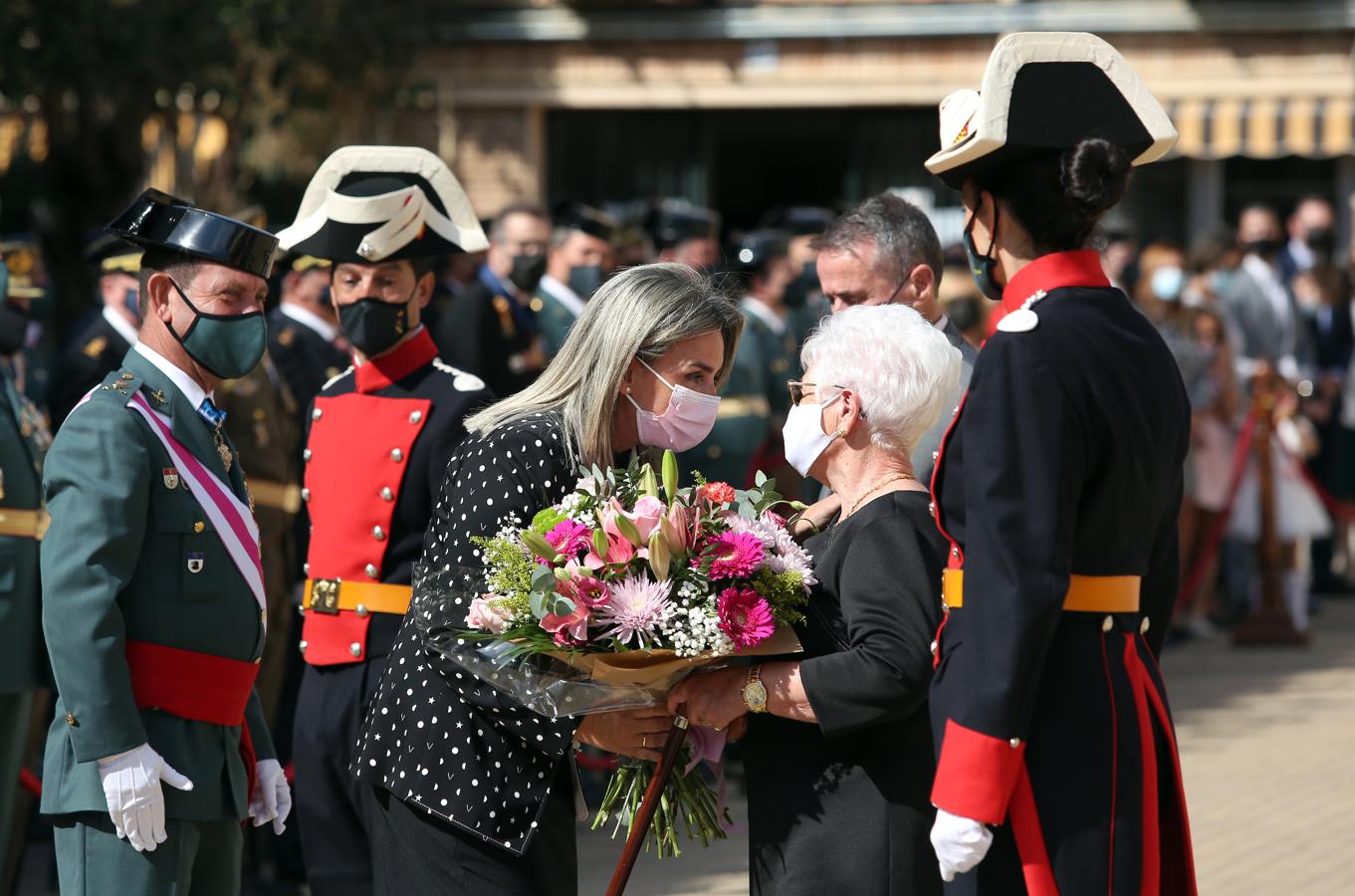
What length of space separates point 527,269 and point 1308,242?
7294mm

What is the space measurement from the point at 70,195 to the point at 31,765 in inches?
308

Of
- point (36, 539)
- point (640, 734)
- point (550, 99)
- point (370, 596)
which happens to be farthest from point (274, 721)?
point (550, 99)

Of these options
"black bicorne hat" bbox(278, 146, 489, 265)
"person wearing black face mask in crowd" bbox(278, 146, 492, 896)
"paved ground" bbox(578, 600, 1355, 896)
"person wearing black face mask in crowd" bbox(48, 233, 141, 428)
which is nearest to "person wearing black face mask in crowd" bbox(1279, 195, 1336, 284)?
"paved ground" bbox(578, 600, 1355, 896)

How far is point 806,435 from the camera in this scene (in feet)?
12.3

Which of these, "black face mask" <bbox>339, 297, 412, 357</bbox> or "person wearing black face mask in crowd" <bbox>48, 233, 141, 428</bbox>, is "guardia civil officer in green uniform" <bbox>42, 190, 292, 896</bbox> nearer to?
"black face mask" <bbox>339, 297, 412, 357</bbox>

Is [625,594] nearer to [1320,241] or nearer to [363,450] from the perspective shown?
[363,450]

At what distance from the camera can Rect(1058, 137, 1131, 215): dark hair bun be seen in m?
3.21

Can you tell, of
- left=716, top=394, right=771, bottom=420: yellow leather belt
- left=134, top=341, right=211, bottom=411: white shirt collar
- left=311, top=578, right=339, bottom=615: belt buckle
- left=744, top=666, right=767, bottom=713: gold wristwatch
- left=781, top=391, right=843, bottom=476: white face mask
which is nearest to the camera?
left=744, top=666, right=767, bottom=713: gold wristwatch

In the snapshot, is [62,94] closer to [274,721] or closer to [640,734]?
[274,721]

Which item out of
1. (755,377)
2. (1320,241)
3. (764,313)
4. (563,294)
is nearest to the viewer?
(563,294)

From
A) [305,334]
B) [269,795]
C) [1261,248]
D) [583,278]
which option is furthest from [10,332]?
[1261,248]

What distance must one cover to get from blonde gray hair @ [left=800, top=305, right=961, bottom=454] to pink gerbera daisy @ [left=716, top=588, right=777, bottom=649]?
0.48 meters

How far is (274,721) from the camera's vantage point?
23.0 ft

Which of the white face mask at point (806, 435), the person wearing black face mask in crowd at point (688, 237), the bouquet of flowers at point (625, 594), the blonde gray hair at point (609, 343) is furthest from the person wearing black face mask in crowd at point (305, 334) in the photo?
the bouquet of flowers at point (625, 594)
